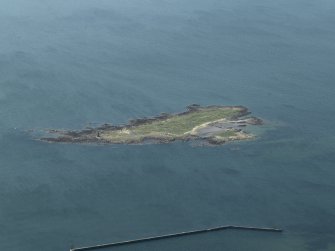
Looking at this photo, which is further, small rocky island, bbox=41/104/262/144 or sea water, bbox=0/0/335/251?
small rocky island, bbox=41/104/262/144

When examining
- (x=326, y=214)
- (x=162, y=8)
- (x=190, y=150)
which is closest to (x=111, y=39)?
(x=162, y=8)

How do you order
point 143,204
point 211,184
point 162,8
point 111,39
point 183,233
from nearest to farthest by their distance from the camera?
point 183,233, point 143,204, point 211,184, point 111,39, point 162,8

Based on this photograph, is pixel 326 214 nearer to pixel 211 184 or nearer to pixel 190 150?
pixel 211 184

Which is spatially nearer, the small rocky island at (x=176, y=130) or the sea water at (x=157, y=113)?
the sea water at (x=157, y=113)

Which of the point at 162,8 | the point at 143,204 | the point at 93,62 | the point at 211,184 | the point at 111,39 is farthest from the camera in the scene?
the point at 162,8

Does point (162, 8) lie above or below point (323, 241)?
above
